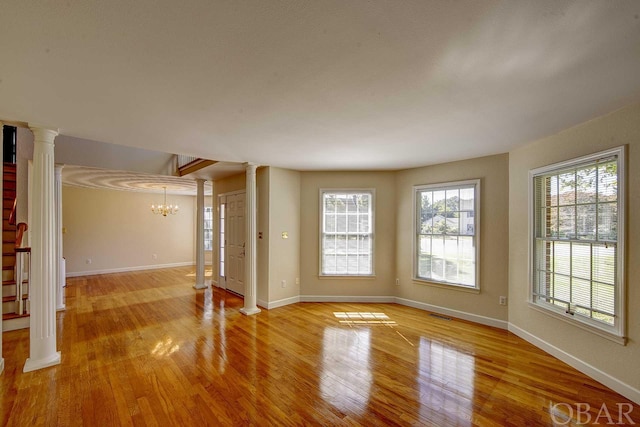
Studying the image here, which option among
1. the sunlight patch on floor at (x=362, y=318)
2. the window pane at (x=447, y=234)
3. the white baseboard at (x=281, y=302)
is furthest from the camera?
the white baseboard at (x=281, y=302)

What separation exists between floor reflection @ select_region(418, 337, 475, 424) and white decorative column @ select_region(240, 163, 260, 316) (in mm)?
2670

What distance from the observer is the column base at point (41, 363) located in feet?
8.67

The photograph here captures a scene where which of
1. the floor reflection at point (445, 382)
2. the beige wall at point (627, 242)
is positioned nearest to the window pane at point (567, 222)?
the beige wall at point (627, 242)

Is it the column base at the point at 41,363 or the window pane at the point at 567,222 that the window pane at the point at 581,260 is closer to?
the window pane at the point at 567,222

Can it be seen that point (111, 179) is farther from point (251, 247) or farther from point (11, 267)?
→ point (251, 247)

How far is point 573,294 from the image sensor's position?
2857 mm

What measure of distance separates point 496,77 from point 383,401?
102 inches

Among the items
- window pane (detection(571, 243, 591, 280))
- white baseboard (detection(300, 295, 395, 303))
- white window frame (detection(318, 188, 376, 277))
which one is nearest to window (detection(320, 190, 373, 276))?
white window frame (detection(318, 188, 376, 277))

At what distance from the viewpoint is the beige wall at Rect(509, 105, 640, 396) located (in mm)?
2301

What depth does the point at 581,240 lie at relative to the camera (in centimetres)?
278

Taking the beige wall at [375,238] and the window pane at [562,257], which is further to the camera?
the beige wall at [375,238]

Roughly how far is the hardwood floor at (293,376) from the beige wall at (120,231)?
164 inches

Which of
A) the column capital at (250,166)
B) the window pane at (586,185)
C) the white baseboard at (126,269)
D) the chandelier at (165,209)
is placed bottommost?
the white baseboard at (126,269)

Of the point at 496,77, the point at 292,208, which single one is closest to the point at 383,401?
the point at 496,77
